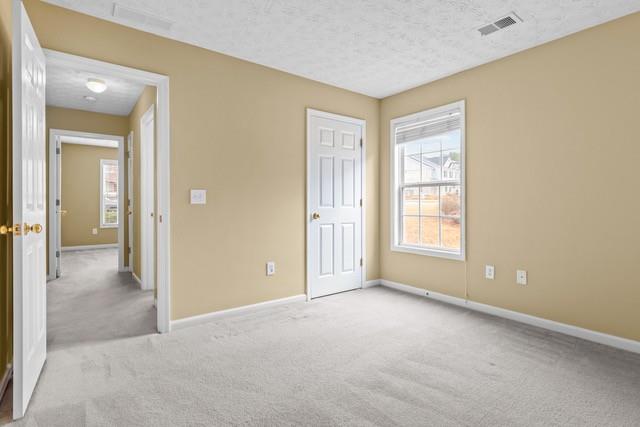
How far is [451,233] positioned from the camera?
13.1 feet

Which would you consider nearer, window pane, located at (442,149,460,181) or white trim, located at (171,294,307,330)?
white trim, located at (171,294,307,330)

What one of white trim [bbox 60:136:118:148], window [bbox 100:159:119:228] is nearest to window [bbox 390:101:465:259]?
white trim [bbox 60:136:118:148]

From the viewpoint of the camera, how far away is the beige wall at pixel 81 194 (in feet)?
26.6

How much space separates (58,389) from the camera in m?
2.11

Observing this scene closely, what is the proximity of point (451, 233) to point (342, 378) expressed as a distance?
7.81ft

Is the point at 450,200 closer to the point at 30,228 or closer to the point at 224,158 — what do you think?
the point at 224,158

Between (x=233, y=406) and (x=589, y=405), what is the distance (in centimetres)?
198

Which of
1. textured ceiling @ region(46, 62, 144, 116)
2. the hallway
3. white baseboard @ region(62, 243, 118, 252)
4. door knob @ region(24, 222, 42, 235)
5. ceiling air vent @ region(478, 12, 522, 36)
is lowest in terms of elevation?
the hallway

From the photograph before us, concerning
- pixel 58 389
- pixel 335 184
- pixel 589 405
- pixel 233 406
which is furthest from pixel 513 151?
pixel 58 389

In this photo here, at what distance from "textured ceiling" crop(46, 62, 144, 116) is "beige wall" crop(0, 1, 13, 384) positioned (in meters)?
1.67

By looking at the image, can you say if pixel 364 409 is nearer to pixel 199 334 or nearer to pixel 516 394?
pixel 516 394

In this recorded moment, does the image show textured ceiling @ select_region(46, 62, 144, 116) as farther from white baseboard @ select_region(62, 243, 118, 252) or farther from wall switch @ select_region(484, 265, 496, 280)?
wall switch @ select_region(484, 265, 496, 280)

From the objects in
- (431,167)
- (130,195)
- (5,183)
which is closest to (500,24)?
(431,167)

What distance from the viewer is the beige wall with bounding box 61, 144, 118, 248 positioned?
8.10 m
